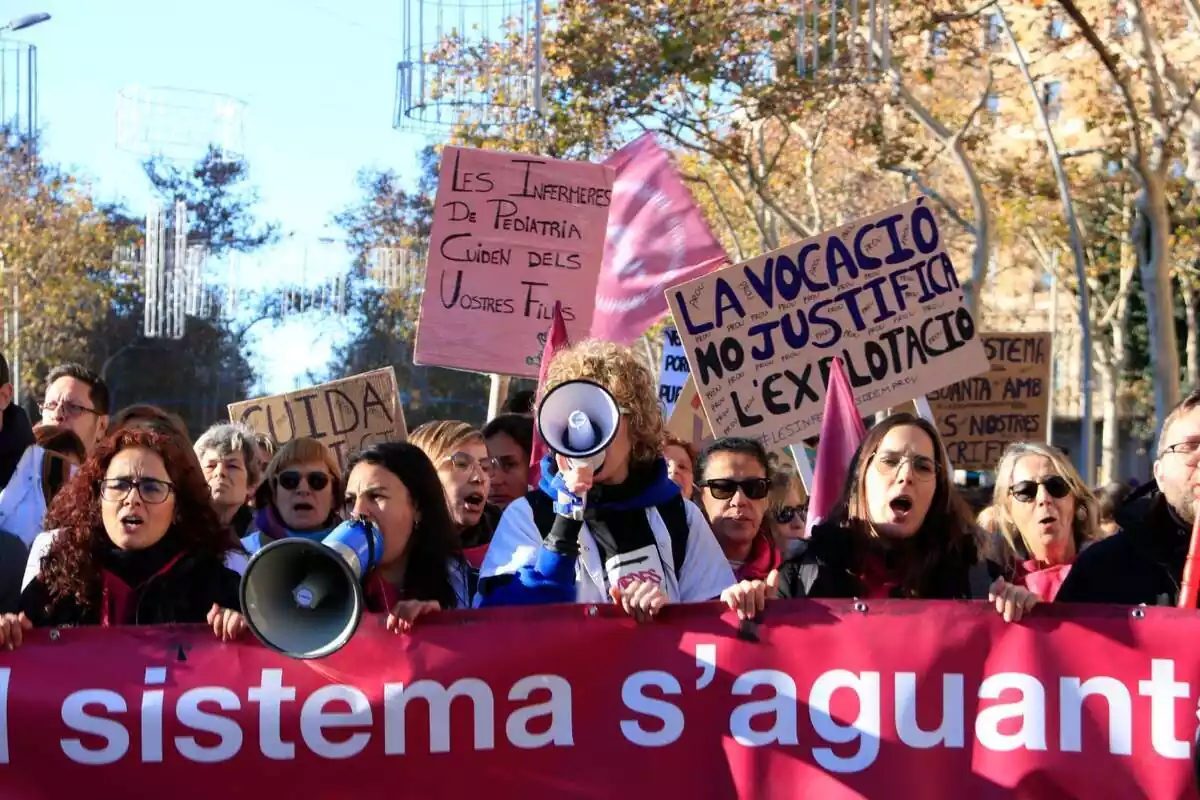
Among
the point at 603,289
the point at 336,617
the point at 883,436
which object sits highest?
the point at 603,289

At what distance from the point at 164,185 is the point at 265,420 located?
1955 inches

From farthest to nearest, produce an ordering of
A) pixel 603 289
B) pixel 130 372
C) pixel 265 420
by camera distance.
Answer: pixel 130 372
pixel 603 289
pixel 265 420

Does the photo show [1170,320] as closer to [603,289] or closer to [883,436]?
[603,289]

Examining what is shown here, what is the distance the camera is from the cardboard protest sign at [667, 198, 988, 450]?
7.51 m

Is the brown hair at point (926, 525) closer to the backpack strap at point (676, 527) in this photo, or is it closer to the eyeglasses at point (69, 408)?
the backpack strap at point (676, 527)

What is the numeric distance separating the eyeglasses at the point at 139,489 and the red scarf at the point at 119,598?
15 centimetres

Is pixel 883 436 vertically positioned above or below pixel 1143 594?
above

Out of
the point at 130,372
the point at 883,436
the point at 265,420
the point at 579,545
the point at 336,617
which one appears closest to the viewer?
the point at 336,617

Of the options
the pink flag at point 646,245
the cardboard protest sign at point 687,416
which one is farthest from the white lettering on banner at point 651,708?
the pink flag at point 646,245

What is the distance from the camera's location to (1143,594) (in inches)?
Answer: 169

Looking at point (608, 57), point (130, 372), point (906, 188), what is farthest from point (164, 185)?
point (608, 57)

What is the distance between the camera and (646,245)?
10.3 meters

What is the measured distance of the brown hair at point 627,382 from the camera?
171 inches

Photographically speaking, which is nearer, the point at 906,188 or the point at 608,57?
the point at 608,57
